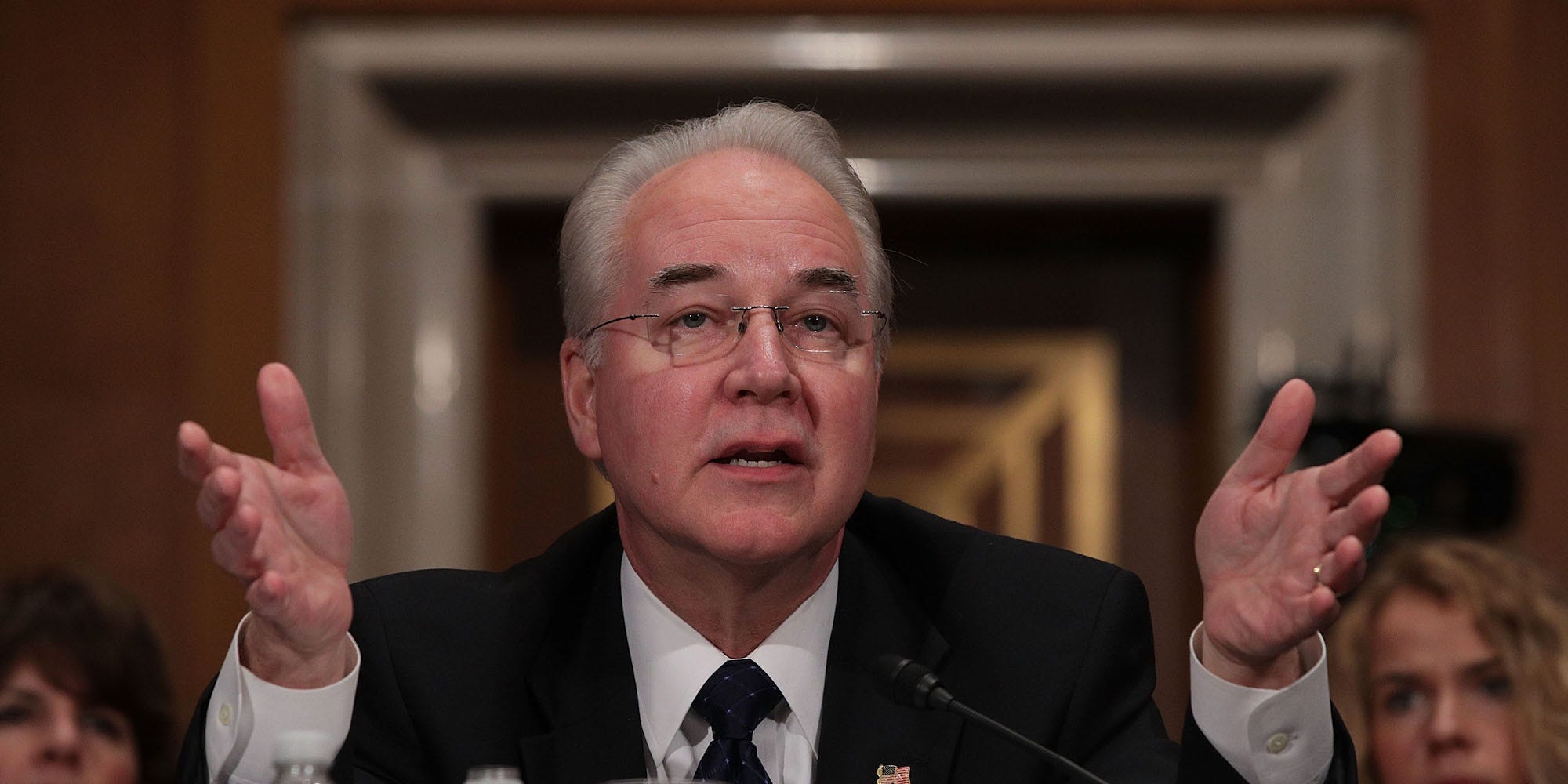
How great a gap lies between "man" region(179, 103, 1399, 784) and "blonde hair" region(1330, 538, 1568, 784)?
89 cm

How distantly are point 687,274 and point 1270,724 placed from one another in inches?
29.4

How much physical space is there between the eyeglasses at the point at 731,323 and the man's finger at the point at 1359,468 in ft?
1.82

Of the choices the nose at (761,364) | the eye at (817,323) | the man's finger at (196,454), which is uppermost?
the eye at (817,323)

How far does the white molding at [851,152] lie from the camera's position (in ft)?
12.0

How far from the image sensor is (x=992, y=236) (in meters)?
4.15

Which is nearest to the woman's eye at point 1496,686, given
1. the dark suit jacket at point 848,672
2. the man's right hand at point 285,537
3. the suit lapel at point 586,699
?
the dark suit jacket at point 848,672

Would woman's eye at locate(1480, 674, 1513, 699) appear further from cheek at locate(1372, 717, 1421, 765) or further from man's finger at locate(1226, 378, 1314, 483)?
man's finger at locate(1226, 378, 1314, 483)

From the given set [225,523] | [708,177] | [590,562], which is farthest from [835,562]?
[225,523]

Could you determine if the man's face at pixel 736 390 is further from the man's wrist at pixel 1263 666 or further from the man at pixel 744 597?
the man's wrist at pixel 1263 666

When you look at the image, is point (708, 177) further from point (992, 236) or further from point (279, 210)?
point (992, 236)

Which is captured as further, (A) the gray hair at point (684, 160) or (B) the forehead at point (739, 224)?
(A) the gray hair at point (684, 160)

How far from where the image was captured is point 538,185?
12.7 ft

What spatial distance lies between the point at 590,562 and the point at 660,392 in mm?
294

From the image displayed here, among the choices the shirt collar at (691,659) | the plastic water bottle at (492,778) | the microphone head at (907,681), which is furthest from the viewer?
the shirt collar at (691,659)
